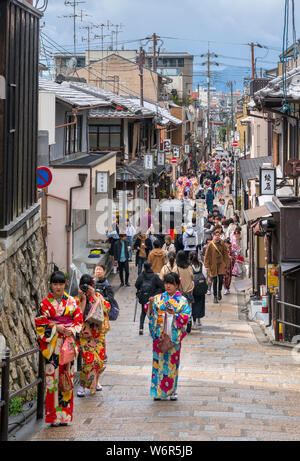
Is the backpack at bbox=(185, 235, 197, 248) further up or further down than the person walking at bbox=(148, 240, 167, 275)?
further up

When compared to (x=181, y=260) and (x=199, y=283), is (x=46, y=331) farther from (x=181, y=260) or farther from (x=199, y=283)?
(x=199, y=283)

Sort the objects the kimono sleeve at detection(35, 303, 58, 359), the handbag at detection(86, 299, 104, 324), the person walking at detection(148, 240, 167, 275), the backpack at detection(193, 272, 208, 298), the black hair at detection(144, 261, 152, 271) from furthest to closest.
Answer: the person walking at detection(148, 240, 167, 275) < the backpack at detection(193, 272, 208, 298) < the black hair at detection(144, 261, 152, 271) < the handbag at detection(86, 299, 104, 324) < the kimono sleeve at detection(35, 303, 58, 359)

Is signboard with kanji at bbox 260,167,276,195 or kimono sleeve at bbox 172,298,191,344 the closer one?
kimono sleeve at bbox 172,298,191,344

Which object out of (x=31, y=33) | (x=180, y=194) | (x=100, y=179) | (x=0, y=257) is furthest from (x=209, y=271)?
(x=180, y=194)

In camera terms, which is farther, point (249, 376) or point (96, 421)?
point (249, 376)

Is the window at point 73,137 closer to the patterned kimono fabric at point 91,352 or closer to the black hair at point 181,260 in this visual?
the black hair at point 181,260

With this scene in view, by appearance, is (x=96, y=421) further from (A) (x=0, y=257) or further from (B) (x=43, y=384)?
(A) (x=0, y=257)

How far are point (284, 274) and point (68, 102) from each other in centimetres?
1141

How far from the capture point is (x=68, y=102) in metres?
22.9

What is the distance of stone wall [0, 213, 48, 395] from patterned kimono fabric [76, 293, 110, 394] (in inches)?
29.5

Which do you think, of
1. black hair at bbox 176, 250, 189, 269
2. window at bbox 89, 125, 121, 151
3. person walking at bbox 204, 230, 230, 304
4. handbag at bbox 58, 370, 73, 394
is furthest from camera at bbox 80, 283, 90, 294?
window at bbox 89, 125, 121, 151

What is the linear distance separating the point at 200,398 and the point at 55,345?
93.1 inches

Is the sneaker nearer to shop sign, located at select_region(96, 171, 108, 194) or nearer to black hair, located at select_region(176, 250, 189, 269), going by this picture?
black hair, located at select_region(176, 250, 189, 269)

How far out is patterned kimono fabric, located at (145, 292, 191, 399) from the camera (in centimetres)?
894
